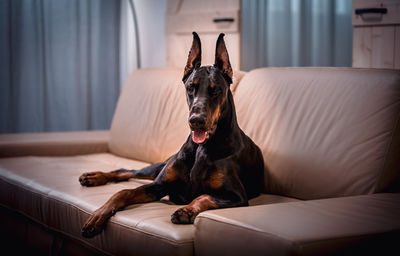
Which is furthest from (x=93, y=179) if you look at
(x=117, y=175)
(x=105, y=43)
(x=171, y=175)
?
(x=105, y=43)

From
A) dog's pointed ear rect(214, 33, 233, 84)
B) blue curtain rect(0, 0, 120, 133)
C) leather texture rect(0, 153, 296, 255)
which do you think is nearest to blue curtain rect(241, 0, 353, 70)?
blue curtain rect(0, 0, 120, 133)

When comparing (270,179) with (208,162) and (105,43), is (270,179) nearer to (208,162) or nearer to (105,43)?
(208,162)

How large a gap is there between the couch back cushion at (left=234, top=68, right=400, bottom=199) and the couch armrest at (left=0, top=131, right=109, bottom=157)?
4.42 feet

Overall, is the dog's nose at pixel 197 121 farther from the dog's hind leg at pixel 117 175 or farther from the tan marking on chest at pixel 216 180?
the dog's hind leg at pixel 117 175

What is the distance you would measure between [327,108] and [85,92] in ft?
9.94

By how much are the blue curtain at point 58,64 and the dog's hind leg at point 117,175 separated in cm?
210

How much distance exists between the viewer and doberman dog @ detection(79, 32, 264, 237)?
6.68 feet

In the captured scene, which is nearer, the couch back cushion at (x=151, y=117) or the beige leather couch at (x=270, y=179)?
the beige leather couch at (x=270, y=179)

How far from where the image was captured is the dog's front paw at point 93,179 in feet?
8.43

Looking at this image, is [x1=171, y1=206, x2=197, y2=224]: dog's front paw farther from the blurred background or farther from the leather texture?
the blurred background

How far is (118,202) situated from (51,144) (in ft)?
5.00

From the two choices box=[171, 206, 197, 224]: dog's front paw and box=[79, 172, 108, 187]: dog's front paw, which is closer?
box=[171, 206, 197, 224]: dog's front paw

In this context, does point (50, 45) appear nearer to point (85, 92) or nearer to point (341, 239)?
point (85, 92)

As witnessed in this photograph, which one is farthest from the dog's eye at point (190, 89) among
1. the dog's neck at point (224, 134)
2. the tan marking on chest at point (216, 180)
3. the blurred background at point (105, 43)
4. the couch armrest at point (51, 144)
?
the blurred background at point (105, 43)
